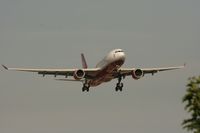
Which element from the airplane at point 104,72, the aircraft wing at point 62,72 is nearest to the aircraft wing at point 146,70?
the airplane at point 104,72

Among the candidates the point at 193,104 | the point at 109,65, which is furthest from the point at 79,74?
the point at 193,104

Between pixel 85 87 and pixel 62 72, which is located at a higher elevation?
pixel 62 72

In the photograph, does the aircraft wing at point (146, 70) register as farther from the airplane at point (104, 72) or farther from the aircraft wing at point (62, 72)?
the aircraft wing at point (62, 72)

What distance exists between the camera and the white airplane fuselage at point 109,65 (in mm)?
85625

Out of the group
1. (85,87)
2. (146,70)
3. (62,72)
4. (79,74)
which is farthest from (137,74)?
(62,72)

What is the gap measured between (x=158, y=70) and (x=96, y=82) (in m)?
15.2

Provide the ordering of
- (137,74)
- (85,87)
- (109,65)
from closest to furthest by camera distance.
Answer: (109,65), (137,74), (85,87)

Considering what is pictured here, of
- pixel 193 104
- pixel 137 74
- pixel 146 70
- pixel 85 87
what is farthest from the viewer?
pixel 146 70

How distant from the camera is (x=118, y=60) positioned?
280 ft

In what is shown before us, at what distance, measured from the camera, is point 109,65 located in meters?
86.7

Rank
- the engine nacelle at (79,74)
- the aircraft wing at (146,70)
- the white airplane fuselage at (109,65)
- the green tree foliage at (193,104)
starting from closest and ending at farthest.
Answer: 1. the green tree foliage at (193,104)
2. the white airplane fuselage at (109,65)
3. the engine nacelle at (79,74)
4. the aircraft wing at (146,70)

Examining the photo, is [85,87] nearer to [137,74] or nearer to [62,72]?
[62,72]

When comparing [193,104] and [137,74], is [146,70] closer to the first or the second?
[137,74]

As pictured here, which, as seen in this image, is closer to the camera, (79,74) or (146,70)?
(79,74)
